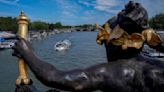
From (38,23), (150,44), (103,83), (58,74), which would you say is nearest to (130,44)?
(150,44)

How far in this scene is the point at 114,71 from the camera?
1.80m

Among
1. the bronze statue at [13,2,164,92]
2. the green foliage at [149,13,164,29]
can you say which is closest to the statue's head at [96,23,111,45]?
the bronze statue at [13,2,164,92]

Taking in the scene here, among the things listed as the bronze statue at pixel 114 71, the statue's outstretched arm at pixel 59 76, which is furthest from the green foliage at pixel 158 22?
the statue's outstretched arm at pixel 59 76

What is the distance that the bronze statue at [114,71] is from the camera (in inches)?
66.9

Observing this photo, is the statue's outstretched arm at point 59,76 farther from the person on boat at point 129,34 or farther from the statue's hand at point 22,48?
the person on boat at point 129,34

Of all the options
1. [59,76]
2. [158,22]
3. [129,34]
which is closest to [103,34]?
[129,34]

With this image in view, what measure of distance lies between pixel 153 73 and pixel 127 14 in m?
0.31

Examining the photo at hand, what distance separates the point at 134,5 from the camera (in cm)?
182

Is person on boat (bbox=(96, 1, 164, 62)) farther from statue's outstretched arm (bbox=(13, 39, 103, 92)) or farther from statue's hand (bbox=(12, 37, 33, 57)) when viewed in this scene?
statue's hand (bbox=(12, 37, 33, 57))

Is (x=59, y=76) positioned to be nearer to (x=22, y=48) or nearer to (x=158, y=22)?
(x=22, y=48)

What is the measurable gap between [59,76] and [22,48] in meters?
0.21

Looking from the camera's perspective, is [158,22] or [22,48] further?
[158,22]

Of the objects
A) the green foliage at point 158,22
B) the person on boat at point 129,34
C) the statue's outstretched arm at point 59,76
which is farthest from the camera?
the green foliage at point 158,22

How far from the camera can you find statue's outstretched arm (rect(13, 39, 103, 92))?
169cm
